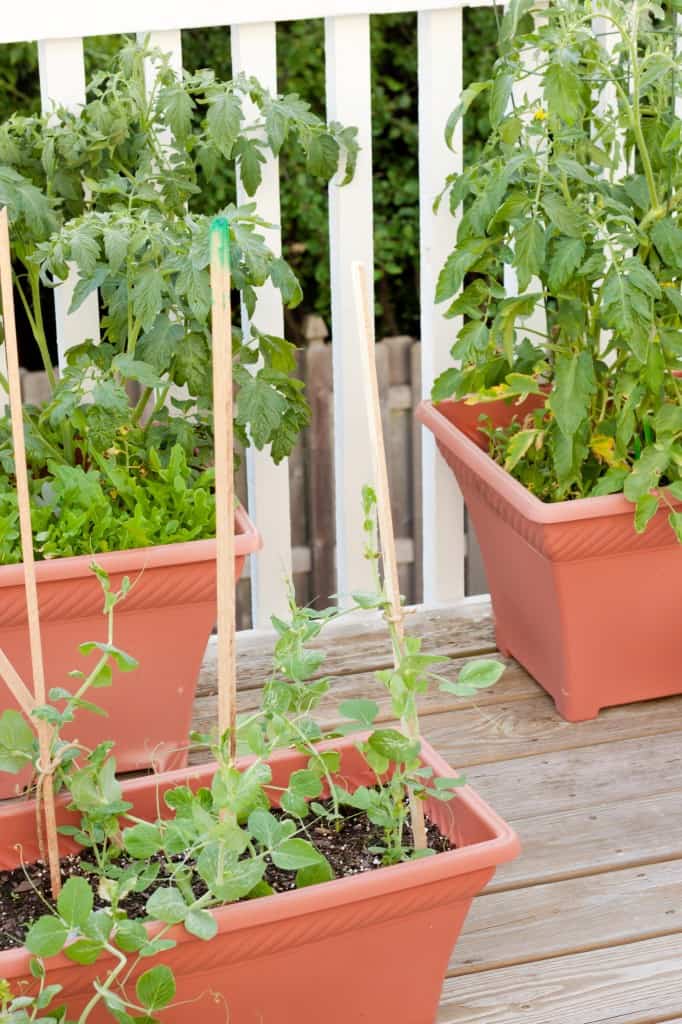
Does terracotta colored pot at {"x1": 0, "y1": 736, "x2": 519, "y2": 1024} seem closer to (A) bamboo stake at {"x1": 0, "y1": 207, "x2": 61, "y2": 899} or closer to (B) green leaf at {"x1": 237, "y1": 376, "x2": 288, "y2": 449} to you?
(A) bamboo stake at {"x1": 0, "y1": 207, "x2": 61, "y2": 899}

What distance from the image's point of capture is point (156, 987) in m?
1.49

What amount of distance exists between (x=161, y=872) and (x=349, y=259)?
1157 mm

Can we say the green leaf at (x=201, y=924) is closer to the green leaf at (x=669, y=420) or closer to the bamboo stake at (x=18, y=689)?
the bamboo stake at (x=18, y=689)

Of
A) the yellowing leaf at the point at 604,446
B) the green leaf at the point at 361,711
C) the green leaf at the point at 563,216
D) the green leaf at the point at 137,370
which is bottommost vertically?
the green leaf at the point at 361,711

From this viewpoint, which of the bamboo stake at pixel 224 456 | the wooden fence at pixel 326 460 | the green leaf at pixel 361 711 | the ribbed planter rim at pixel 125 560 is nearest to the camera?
the bamboo stake at pixel 224 456

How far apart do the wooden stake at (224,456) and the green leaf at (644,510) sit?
2.54 ft

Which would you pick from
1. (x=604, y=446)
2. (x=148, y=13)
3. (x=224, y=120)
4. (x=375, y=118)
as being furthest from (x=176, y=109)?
(x=375, y=118)

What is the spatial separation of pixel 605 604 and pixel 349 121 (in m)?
0.84

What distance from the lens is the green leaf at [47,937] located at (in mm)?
1476

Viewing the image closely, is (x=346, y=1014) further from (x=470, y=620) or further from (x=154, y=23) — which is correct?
(x=154, y=23)

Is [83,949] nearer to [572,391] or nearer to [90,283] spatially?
[90,283]

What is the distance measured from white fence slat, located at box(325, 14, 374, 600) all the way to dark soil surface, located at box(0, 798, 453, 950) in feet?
2.44

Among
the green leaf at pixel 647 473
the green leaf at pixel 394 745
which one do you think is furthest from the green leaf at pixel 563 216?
the green leaf at pixel 394 745

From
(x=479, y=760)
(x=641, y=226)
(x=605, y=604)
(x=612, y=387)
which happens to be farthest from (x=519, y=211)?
(x=479, y=760)
